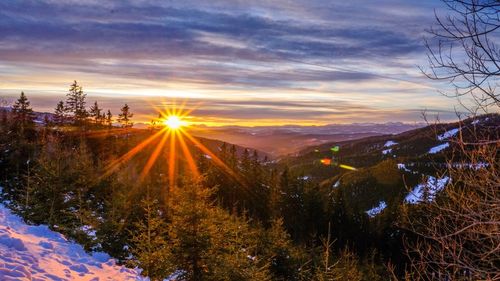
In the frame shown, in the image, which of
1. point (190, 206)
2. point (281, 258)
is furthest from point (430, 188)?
point (281, 258)

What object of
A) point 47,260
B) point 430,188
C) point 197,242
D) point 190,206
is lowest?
point 47,260

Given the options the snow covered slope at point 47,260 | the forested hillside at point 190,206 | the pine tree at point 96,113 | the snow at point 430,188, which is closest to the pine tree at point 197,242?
the forested hillside at point 190,206

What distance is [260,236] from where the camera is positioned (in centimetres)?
2553

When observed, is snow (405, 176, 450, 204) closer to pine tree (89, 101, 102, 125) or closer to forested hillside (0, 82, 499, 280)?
forested hillside (0, 82, 499, 280)

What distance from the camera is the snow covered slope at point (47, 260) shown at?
30.5 ft

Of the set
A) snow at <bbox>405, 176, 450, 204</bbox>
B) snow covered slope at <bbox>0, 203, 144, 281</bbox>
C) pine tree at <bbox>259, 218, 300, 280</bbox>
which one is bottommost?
pine tree at <bbox>259, 218, 300, 280</bbox>

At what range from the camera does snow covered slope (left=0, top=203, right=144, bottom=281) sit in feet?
30.5

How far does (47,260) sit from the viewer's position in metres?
11.0

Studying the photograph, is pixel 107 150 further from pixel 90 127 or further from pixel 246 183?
pixel 246 183

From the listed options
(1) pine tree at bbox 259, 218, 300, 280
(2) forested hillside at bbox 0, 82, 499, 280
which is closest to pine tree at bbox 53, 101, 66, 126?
(2) forested hillside at bbox 0, 82, 499, 280

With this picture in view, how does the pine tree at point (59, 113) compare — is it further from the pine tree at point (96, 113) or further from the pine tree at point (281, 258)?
the pine tree at point (281, 258)

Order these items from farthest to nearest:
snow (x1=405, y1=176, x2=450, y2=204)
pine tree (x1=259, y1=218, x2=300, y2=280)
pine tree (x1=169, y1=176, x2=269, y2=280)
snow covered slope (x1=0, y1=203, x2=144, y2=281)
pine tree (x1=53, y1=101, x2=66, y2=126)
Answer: pine tree (x1=53, y1=101, x2=66, y2=126), pine tree (x1=259, y1=218, x2=300, y2=280), pine tree (x1=169, y1=176, x2=269, y2=280), snow covered slope (x1=0, y1=203, x2=144, y2=281), snow (x1=405, y1=176, x2=450, y2=204)

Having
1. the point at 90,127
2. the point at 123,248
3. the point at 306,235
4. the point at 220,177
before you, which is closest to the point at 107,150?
the point at 90,127

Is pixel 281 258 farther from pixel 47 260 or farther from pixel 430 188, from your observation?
pixel 430 188
